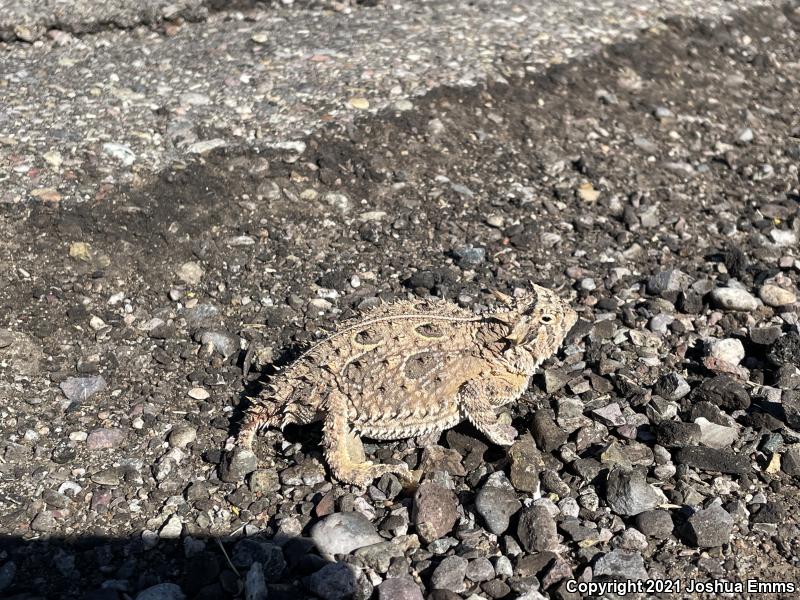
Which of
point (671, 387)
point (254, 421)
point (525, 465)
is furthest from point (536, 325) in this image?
point (254, 421)

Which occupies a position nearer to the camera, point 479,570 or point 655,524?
point 479,570

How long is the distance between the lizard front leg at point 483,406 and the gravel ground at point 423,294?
0.51 ft

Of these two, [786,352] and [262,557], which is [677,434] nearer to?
[786,352]

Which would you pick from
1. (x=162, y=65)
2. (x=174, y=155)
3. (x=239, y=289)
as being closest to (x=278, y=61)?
(x=162, y=65)

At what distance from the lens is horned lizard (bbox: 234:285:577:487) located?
464 centimetres

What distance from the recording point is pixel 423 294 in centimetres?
611

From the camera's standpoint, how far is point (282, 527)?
4.42 m

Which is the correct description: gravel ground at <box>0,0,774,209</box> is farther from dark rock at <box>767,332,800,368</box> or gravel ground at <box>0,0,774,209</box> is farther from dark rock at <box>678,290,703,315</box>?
dark rock at <box>767,332,800,368</box>

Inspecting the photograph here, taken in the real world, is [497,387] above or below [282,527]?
above

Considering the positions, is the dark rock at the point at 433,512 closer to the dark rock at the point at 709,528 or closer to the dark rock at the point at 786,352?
the dark rock at the point at 709,528

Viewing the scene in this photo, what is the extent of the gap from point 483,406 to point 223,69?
16.3 ft

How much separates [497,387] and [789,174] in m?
5.03

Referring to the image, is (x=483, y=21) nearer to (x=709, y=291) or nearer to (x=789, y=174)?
(x=789, y=174)

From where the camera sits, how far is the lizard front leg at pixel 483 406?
15.6 feet
